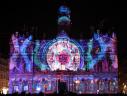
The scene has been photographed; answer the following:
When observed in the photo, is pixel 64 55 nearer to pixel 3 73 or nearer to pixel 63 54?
pixel 63 54

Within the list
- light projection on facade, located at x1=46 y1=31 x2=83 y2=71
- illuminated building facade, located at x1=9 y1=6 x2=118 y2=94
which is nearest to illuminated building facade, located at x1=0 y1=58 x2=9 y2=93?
illuminated building facade, located at x1=9 y1=6 x2=118 y2=94

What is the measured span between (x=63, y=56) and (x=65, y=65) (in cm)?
160

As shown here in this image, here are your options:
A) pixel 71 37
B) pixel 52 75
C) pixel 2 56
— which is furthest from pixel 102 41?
pixel 2 56

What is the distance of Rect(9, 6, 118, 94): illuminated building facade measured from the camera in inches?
2292

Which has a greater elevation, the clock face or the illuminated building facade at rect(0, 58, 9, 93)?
the clock face

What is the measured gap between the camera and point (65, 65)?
59.6 m

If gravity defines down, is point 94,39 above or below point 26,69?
above

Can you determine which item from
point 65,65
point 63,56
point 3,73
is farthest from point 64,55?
point 3,73

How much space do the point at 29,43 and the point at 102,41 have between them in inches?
480

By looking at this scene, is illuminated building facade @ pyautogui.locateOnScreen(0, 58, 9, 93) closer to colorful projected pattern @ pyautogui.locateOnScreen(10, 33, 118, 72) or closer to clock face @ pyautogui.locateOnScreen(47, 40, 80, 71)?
colorful projected pattern @ pyautogui.locateOnScreen(10, 33, 118, 72)

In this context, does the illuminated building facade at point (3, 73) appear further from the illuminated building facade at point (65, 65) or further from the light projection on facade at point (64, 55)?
the light projection on facade at point (64, 55)

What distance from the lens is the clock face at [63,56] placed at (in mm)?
59344

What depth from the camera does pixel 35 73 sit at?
5878 cm

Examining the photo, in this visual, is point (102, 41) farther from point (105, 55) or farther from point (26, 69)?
point (26, 69)
